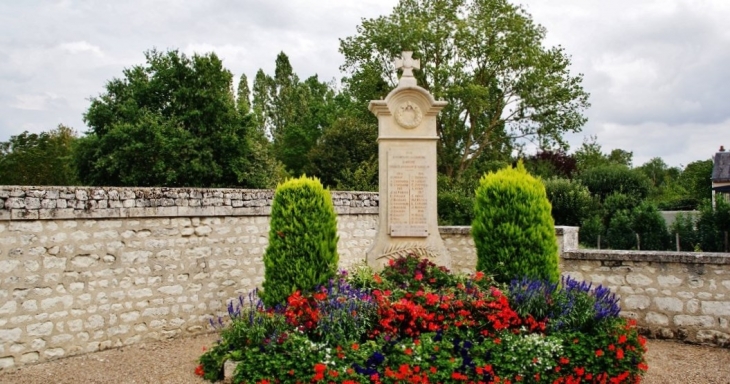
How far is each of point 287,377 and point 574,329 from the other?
9.17 ft

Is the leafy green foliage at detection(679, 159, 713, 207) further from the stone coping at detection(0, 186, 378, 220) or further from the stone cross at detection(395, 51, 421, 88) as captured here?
the stone coping at detection(0, 186, 378, 220)

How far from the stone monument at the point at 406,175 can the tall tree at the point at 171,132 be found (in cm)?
1528

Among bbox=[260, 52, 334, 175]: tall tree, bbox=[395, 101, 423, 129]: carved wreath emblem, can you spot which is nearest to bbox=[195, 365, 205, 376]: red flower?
bbox=[395, 101, 423, 129]: carved wreath emblem

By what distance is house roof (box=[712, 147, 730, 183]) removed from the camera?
104ft

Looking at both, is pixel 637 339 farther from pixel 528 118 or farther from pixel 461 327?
pixel 528 118

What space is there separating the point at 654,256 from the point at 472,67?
18305 millimetres

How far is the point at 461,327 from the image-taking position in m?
5.63

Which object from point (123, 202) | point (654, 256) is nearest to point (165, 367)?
point (123, 202)

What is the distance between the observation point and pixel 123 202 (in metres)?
7.04

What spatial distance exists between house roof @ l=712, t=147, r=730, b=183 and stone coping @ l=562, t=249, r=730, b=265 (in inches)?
1129

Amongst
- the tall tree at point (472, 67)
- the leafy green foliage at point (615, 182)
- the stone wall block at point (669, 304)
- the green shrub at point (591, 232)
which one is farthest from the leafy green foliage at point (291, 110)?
the stone wall block at point (669, 304)

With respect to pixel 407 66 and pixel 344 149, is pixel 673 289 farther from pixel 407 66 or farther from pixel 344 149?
pixel 344 149

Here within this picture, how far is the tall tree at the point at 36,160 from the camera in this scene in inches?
1084

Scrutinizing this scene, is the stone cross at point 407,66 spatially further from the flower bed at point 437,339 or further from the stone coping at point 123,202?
the flower bed at point 437,339
